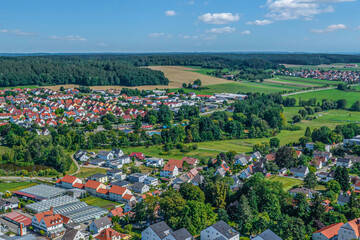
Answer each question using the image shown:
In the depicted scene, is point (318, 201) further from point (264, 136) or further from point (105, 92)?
point (105, 92)

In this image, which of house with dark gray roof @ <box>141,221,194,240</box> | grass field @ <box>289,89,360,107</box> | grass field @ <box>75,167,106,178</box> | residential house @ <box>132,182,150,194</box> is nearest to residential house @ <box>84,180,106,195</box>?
residential house @ <box>132,182,150,194</box>

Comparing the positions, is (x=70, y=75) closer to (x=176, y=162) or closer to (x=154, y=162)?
(x=154, y=162)

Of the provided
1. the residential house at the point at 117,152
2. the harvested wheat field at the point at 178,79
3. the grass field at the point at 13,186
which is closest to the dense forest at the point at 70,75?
the harvested wheat field at the point at 178,79

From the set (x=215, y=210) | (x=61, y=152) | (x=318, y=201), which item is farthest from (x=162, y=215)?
(x=61, y=152)

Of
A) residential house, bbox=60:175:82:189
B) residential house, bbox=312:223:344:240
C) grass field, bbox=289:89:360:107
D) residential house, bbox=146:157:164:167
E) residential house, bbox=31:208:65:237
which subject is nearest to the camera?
residential house, bbox=312:223:344:240

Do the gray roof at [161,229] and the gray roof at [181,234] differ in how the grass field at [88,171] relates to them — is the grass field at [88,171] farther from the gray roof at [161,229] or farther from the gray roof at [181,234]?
the gray roof at [181,234]

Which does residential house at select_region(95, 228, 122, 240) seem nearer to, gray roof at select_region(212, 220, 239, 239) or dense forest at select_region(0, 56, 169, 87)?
gray roof at select_region(212, 220, 239, 239)
